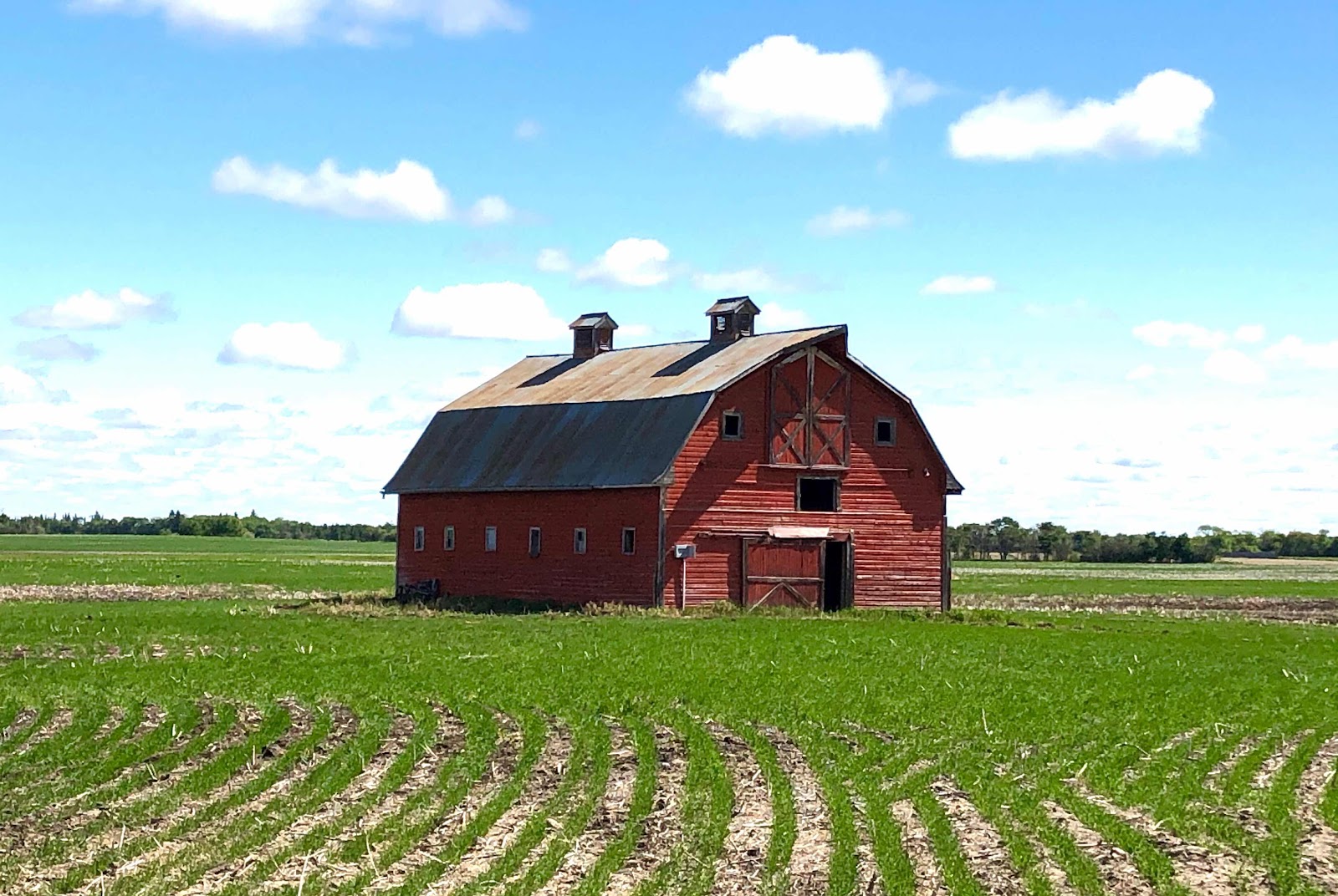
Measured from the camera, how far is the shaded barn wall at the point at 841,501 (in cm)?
4872

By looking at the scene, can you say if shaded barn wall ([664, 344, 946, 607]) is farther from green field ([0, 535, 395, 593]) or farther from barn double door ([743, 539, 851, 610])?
green field ([0, 535, 395, 593])

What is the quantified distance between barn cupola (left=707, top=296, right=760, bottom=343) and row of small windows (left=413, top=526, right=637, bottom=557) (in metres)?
9.03

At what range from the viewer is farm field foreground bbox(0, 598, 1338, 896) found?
547 inches

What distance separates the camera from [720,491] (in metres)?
49.2

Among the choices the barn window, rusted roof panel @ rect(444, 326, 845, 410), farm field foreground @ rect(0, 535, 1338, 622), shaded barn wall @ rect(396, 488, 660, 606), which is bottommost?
farm field foreground @ rect(0, 535, 1338, 622)

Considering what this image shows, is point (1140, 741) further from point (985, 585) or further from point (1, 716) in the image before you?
point (985, 585)

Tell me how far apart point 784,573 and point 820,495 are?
2.87 metres

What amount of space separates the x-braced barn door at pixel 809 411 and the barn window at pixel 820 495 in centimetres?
64

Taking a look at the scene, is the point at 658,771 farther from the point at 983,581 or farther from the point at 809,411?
the point at 983,581

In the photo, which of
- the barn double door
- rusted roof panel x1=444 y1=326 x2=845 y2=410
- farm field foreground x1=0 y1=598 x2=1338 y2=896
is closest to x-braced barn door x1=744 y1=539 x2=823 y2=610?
the barn double door

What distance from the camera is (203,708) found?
76.7 ft

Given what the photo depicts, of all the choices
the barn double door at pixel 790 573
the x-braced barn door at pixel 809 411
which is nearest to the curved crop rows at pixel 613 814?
the barn double door at pixel 790 573

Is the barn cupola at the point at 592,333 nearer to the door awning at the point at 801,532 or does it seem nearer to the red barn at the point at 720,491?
the red barn at the point at 720,491

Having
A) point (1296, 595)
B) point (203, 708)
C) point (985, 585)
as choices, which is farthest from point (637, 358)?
point (203, 708)
